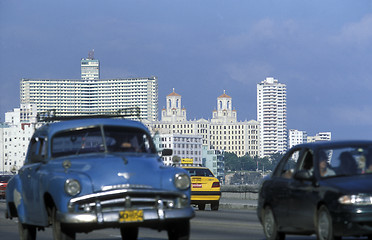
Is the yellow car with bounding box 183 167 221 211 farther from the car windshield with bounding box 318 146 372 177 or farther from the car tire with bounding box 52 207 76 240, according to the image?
the car tire with bounding box 52 207 76 240

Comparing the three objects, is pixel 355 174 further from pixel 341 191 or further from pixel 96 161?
pixel 96 161

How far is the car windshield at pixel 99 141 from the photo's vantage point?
13438 millimetres

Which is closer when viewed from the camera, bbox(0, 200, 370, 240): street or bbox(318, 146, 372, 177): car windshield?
bbox(318, 146, 372, 177): car windshield

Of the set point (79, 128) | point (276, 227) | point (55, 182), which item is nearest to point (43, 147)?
point (79, 128)

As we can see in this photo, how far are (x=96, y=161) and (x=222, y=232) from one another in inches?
260

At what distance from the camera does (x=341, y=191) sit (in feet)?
40.0

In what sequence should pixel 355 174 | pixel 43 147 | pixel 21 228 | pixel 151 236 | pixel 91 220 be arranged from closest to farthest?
pixel 91 220 → pixel 355 174 → pixel 43 147 → pixel 21 228 → pixel 151 236

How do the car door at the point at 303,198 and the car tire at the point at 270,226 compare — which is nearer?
the car door at the point at 303,198

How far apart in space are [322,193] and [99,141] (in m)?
3.07

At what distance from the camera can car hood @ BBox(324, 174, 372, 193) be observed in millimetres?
12164

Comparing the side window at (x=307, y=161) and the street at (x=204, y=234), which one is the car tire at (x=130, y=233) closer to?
the street at (x=204, y=234)

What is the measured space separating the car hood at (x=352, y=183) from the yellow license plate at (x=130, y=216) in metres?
2.41

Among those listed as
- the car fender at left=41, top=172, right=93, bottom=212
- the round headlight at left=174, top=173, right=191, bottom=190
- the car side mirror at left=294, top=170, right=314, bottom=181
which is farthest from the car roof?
the car side mirror at left=294, top=170, right=314, bottom=181

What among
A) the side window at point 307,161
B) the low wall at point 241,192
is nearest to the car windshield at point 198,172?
the low wall at point 241,192
